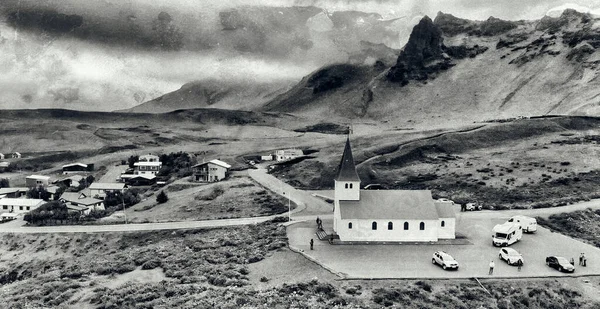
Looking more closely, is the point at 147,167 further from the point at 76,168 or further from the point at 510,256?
the point at 510,256

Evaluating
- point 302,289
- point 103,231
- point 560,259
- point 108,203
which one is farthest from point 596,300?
point 108,203

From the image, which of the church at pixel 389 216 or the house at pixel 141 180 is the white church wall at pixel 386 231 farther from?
the house at pixel 141 180

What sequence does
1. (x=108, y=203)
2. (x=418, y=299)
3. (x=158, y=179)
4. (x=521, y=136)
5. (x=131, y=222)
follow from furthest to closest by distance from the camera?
(x=521, y=136) → (x=158, y=179) → (x=108, y=203) → (x=131, y=222) → (x=418, y=299)

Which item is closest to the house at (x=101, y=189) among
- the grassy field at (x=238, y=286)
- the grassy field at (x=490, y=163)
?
the grassy field at (x=490, y=163)

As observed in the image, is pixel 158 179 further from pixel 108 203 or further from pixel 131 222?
pixel 131 222

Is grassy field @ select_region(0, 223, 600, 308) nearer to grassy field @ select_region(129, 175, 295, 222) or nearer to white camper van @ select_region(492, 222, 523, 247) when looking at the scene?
white camper van @ select_region(492, 222, 523, 247)

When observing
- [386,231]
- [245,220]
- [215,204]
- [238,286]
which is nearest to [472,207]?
[386,231]
